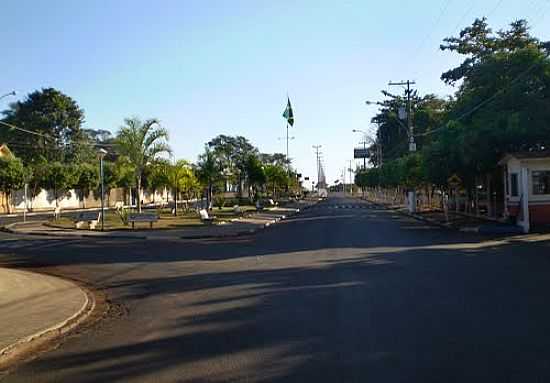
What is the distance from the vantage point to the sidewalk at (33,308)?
9656 mm

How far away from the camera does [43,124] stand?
268ft

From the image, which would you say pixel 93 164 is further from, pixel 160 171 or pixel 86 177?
pixel 160 171

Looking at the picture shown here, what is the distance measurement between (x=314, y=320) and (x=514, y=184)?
25.6m

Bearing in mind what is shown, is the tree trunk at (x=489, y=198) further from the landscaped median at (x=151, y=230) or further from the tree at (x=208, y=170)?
the tree at (x=208, y=170)

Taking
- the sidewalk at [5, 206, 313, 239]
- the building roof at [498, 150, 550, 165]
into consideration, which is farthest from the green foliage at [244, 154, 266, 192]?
the building roof at [498, 150, 550, 165]

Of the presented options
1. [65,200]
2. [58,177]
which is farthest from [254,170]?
[65,200]

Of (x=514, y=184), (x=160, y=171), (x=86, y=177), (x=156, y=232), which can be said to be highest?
(x=86, y=177)

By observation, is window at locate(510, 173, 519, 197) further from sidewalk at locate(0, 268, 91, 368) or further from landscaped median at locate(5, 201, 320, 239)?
sidewalk at locate(0, 268, 91, 368)

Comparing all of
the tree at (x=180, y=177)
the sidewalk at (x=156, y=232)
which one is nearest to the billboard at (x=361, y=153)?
the tree at (x=180, y=177)

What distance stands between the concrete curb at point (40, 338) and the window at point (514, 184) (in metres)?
25.1

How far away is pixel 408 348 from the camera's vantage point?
8.23 m

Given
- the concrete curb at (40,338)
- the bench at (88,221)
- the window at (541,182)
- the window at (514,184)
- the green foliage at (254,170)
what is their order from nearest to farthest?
1. the concrete curb at (40,338)
2. the window at (541,182)
3. the window at (514,184)
4. the bench at (88,221)
5. the green foliage at (254,170)

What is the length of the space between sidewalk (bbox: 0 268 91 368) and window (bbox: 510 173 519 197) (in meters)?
23.6

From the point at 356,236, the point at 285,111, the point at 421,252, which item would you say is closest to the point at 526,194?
the point at 356,236
